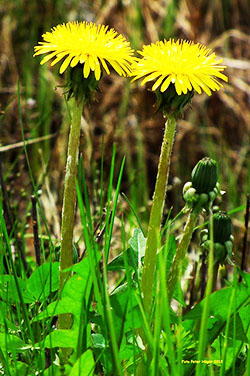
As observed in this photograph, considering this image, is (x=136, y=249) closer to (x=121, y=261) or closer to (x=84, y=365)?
(x=121, y=261)

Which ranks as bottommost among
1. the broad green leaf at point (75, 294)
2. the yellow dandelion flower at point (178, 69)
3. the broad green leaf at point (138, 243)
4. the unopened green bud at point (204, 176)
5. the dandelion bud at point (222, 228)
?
the broad green leaf at point (75, 294)

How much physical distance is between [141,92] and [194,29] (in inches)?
20.8

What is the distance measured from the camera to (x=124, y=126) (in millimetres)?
3072

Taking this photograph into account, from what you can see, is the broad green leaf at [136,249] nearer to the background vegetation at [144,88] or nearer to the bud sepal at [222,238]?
the bud sepal at [222,238]

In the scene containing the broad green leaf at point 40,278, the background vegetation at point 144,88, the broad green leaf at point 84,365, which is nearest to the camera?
the broad green leaf at point 84,365

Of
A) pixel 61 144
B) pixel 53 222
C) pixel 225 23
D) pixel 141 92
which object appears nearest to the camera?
pixel 53 222

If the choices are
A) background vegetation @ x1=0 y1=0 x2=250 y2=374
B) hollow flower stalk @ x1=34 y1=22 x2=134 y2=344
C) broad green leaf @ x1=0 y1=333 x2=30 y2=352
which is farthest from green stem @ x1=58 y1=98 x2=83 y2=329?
background vegetation @ x1=0 y1=0 x2=250 y2=374

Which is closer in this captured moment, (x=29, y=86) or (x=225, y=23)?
(x=29, y=86)

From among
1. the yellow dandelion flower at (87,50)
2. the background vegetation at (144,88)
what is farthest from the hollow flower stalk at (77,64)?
the background vegetation at (144,88)

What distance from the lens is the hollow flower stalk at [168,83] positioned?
891 millimetres

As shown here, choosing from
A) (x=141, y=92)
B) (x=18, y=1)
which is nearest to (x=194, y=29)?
(x=141, y=92)

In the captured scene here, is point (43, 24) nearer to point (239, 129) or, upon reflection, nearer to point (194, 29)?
point (194, 29)

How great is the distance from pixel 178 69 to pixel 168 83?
0.11 ft

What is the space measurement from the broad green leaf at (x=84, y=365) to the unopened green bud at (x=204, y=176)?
0.30m
